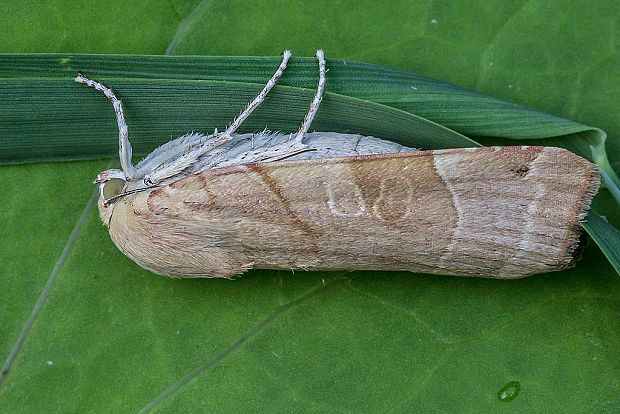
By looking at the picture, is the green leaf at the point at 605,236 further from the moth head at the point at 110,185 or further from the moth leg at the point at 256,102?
the moth head at the point at 110,185

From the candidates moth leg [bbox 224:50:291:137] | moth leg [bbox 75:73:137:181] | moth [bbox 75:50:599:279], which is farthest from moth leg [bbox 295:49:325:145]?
moth leg [bbox 75:73:137:181]

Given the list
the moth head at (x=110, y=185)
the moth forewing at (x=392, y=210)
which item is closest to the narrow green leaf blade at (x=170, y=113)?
the moth head at (x=110, y=185)

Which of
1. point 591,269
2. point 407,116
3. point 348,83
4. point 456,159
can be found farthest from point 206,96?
point 591,269

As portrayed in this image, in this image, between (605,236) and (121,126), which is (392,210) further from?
(121,126)

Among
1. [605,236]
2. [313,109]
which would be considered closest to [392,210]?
[313,109]

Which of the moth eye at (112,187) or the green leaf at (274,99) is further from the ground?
the green leaf at (274,99)

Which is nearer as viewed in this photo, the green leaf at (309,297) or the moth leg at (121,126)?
the moth leg at (121,126)

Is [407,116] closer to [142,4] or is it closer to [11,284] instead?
[142,4]
